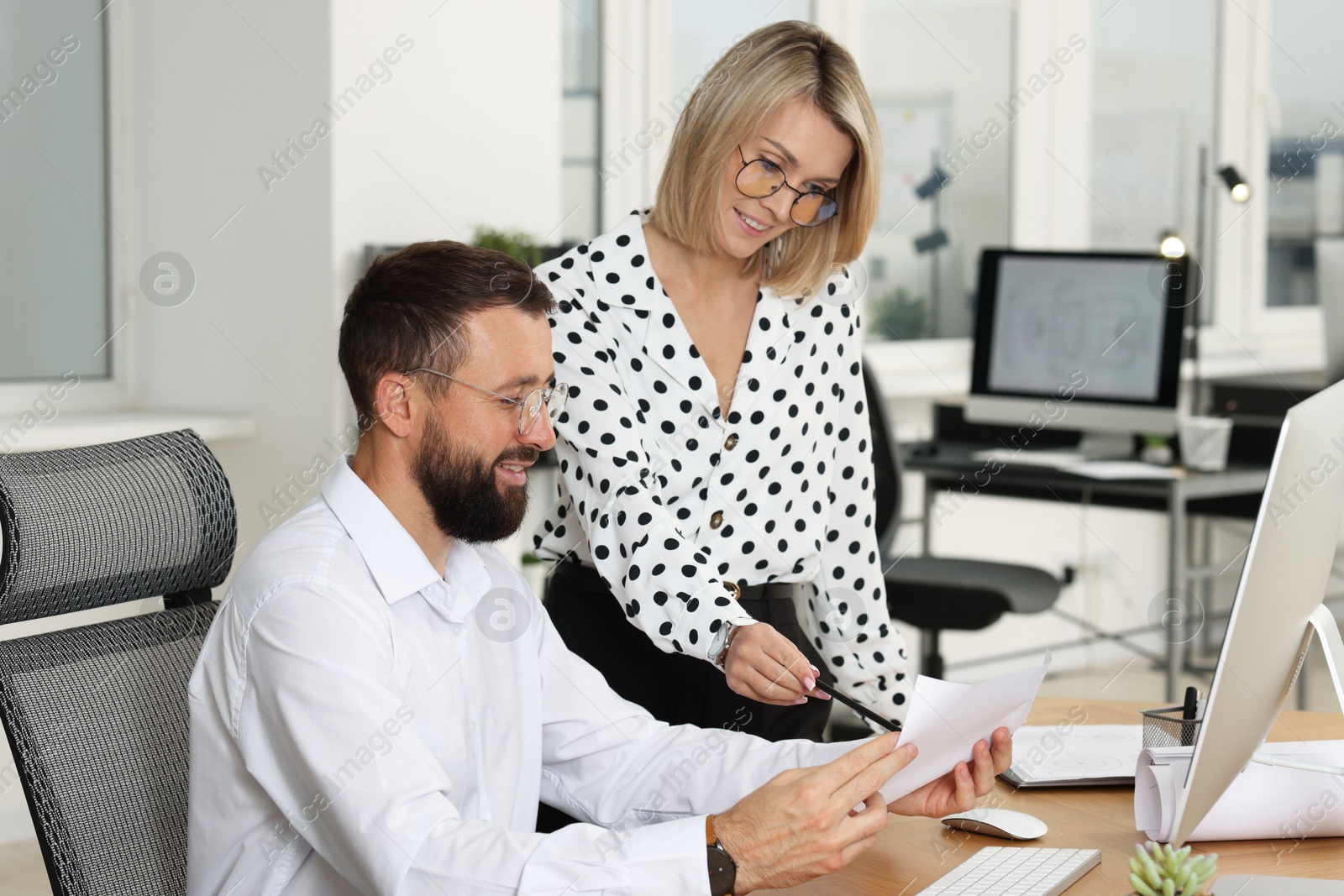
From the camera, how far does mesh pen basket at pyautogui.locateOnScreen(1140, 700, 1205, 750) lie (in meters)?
1.33

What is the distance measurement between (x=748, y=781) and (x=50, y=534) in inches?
28.1

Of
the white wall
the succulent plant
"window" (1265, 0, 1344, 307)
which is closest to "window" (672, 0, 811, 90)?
the white wall

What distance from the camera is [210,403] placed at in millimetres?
3041

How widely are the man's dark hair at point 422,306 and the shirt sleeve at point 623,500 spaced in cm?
29

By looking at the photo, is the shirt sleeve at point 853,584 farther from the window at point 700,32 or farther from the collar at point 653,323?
the window at point 700,32

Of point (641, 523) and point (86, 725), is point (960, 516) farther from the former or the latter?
point (86, 725)

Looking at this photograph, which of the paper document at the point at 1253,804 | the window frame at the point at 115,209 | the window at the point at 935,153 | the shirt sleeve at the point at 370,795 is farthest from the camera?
the window at the point at 935,153

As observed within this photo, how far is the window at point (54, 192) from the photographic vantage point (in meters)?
2.90

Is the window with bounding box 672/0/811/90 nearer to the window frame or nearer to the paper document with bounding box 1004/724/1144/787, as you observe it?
the window frame

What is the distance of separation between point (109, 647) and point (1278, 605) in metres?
Result: 1.03

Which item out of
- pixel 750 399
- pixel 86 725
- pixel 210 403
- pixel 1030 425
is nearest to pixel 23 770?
pixel 86 725

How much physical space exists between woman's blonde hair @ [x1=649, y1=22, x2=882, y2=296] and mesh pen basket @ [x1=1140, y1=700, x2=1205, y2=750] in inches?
28.0

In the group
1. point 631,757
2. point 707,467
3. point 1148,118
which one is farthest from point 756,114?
point 1148,118

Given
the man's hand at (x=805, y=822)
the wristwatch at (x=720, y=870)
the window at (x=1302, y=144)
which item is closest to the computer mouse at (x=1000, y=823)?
the man's hand at (x=805, y=822)
